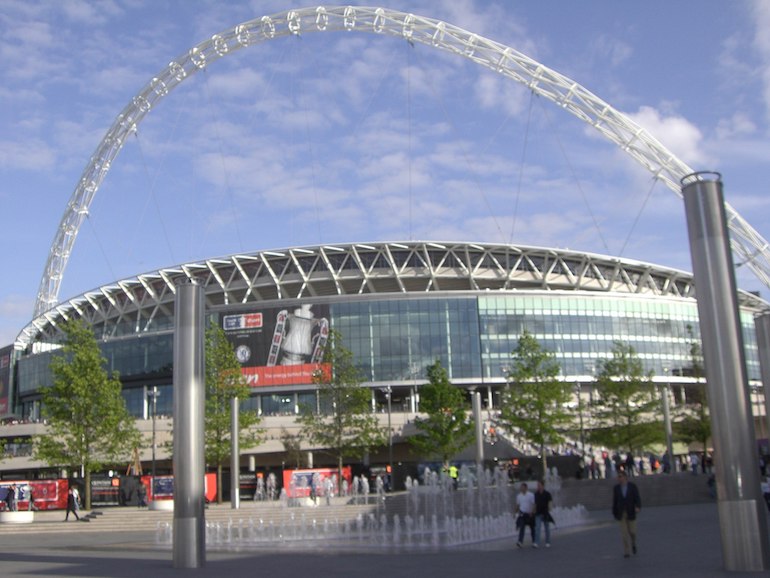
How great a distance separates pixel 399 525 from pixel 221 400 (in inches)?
1001

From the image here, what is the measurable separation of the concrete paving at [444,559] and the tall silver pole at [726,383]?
74cm

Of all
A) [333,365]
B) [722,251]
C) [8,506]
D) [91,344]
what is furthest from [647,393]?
[722,251]

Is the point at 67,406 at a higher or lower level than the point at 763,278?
lower

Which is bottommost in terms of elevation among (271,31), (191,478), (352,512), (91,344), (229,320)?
(352,512)

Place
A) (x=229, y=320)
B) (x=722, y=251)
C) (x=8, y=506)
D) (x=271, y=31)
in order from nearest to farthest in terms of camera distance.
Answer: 1. (x=722, y=251)
2. (x=8, y=506)
3. (x=271, y=31)
4. (x=229, y=320)

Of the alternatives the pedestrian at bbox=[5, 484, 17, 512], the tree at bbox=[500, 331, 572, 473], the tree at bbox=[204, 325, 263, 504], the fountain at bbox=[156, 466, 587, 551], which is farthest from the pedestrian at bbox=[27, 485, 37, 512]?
the tree at bbox=[500, 331, 572, 473]

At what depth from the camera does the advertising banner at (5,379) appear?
110 metres

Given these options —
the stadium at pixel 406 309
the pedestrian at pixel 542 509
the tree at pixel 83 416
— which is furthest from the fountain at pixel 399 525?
the stadium at pixel 406 309

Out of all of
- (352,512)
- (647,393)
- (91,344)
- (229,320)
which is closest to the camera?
(352,512)

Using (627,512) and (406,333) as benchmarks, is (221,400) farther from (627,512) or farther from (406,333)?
(627,512)

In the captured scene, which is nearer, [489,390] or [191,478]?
[191,478]

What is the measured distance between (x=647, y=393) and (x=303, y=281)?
44.3m

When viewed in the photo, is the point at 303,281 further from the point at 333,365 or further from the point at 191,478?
the point at 191,478

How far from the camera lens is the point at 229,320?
8656cm
